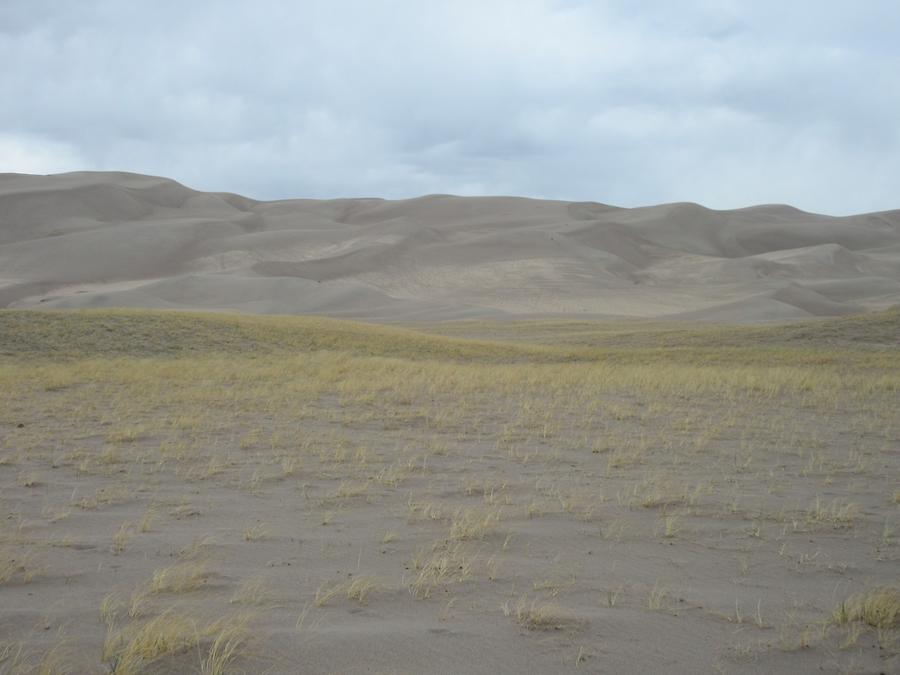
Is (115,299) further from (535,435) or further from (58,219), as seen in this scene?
(58,219)

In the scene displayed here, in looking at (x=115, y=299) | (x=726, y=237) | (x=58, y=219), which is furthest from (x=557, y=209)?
(x=115, y=299)

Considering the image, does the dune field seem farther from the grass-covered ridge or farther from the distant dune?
the distant dune

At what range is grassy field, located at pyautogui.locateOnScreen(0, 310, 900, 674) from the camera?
15.7 feet

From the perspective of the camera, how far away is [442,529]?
729cm

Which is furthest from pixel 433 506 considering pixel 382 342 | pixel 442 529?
pixel 382 342

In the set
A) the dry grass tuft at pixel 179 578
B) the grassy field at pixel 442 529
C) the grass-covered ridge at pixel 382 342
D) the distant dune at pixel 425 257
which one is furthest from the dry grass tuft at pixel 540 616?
the distant dune at pixel 425 257

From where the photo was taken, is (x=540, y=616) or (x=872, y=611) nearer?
(x=540, y=616)

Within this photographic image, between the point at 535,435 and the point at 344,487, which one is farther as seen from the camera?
the point at 535,435

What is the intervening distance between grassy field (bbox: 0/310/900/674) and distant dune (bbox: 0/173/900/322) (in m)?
64.6

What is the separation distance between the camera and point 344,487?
8812 mm

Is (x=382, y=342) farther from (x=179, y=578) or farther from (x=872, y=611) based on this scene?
(x=872, y=611)

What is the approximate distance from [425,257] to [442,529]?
125199 mm

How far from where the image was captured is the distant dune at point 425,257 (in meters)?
89.7

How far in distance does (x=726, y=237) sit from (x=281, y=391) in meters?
171
